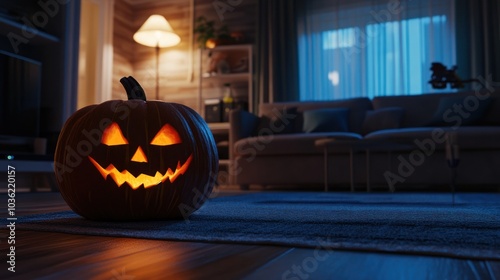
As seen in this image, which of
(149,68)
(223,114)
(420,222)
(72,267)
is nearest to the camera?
(72,267)

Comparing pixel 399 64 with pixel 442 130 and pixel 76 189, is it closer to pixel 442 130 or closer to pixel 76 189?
pixel 442 130

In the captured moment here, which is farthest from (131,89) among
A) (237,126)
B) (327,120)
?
(327,120)

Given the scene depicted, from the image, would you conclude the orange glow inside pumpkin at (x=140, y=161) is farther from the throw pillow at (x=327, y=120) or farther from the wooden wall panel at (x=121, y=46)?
the wooden wall panel at (x=121, y=46)

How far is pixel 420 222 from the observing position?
3.13 ft

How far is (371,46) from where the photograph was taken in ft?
15.3

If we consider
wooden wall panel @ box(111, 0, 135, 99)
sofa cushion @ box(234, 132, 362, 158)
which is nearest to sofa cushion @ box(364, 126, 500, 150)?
sofa cushion @ box(234, 132, 362, 158)

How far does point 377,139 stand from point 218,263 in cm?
253

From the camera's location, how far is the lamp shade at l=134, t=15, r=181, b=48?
186 inches

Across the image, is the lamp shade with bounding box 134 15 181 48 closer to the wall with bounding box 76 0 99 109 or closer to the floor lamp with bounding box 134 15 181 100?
the floor lamp with bounding box 134 15 181 100

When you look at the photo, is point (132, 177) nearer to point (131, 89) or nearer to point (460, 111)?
point (131, 89)

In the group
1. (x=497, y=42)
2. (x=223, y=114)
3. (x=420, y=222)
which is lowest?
(x=420, y=222)

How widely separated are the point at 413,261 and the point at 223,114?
172 inches

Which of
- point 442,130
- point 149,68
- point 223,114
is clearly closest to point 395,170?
point 442,130

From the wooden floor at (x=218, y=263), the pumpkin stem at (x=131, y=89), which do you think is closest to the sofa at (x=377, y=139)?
the pumpkin stem at (x=131, y=89)
